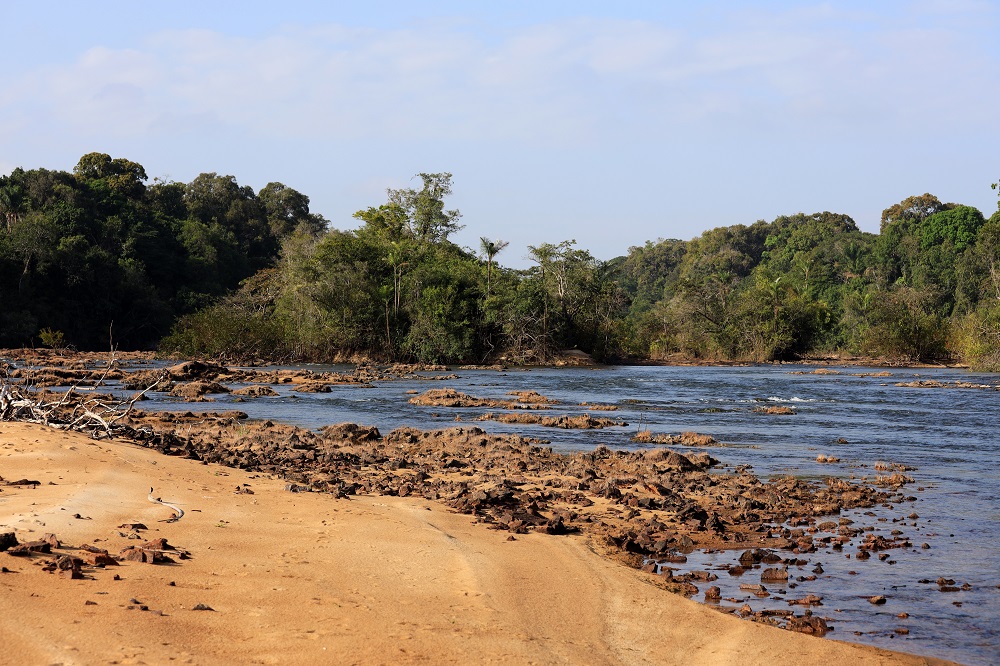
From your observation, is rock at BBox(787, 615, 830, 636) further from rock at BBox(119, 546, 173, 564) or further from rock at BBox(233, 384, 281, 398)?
rock at BBox(233, 384, 281, 398)

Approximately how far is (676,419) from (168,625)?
68.1ft

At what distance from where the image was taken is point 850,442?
2002 cm

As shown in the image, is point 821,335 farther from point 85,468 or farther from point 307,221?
point 85,468

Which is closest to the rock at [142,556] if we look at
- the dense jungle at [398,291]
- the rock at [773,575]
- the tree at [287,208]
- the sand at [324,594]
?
the sand at [324,594]

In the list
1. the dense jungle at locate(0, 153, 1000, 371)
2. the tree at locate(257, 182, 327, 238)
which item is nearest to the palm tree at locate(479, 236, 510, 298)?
the dense jungle at locate(0, 153, 1000, 371)

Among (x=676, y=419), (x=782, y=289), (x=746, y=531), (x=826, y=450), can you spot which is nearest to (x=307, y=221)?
(x=782, y=289)

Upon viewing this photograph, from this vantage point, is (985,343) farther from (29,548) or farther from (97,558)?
(29,548)

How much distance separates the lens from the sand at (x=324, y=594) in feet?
17.3

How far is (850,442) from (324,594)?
53.5ft

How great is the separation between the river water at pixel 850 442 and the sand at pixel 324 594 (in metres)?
1.14

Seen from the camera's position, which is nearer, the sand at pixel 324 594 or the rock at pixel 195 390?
the sand at pixel 324 594

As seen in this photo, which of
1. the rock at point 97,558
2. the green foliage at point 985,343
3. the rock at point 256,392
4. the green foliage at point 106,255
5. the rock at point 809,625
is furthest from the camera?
the green foliage at point 106,255

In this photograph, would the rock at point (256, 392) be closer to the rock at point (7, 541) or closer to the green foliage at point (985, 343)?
the rock at point (7, 541)

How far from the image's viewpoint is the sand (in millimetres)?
5285
